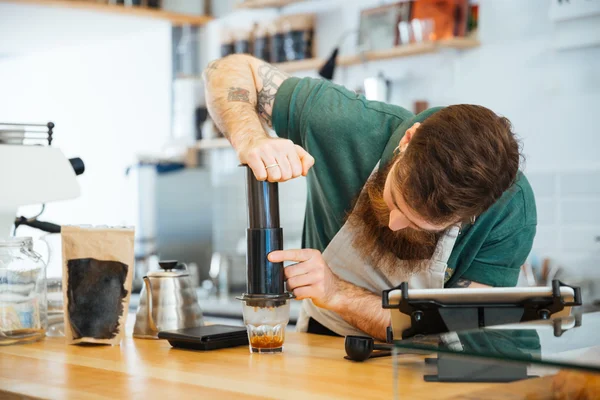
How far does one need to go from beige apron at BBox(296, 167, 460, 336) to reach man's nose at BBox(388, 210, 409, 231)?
0.16 meters

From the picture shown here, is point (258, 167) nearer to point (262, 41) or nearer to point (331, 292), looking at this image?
point (331, 292)

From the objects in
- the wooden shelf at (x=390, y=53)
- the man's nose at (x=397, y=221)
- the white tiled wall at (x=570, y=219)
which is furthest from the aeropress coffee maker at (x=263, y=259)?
the wooden shelf at (x=390, y=53)

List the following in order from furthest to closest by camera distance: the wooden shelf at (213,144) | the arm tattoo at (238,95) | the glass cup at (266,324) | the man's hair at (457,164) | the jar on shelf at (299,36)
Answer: the wooden shelf at (213,144) → the jar on shelf at (299,36) → the arm tattoo at (238,95) → the glass cup at (266,324) → the man's hair at (457,164)

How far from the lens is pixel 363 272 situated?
1.78m

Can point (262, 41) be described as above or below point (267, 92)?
above

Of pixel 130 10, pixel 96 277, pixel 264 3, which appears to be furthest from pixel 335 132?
pixel 130 10

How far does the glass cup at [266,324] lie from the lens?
147 centimetres

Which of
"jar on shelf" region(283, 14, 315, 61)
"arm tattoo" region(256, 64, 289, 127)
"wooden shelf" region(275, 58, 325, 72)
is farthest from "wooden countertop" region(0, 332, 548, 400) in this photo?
"jar on shelf" region(283, 14, 315, 61)

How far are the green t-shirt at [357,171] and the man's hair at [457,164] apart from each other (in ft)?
0.84

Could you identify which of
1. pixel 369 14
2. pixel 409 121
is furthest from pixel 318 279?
pixel 369 14

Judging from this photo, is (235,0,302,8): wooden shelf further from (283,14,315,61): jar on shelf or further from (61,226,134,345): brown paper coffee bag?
(61,226,134,345): brown paper coffee bag

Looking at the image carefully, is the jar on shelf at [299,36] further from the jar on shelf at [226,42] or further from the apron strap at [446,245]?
the apron strap at [446,245]

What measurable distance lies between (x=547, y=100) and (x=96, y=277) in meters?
2.36

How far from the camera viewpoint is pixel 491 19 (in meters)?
3.54
